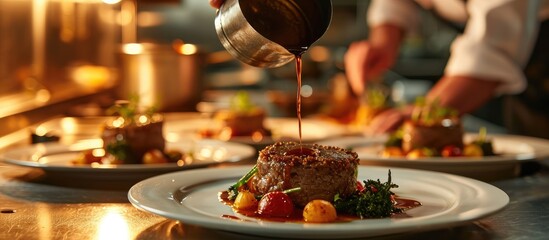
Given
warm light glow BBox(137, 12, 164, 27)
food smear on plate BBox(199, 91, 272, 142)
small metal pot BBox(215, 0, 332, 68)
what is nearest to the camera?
small metal pot BBox(215, 0, 332, 68)

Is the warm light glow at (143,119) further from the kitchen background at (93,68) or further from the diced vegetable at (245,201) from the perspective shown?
the diced vegetable at (245,201)

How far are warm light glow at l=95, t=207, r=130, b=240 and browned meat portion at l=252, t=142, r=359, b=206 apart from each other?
1.28 ft

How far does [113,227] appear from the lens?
1.70 metres

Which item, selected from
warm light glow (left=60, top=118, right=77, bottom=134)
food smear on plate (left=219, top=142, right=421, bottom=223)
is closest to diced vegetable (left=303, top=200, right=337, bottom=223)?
food smear on plate (left=219, top=142, right=421, bottom=223)

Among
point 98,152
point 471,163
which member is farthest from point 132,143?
point 471,163

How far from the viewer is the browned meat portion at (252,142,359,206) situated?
1.94 metres

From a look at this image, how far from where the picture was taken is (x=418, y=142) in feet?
9.96

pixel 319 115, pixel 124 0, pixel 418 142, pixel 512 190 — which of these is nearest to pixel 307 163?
pixel 512 190

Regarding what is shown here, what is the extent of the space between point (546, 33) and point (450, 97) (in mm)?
1021

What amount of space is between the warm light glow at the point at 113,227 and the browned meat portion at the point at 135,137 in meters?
0.82

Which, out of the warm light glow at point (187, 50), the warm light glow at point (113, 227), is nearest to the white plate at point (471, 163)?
the warm light glow at point (113, 227)

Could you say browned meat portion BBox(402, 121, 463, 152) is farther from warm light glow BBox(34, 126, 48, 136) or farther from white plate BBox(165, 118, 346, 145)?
warm light glow BBox(34, 126, 48, 136)

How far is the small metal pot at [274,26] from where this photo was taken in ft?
6.95

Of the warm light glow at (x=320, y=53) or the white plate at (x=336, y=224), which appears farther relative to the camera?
the warm light glow at (x=320, y=53)
